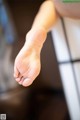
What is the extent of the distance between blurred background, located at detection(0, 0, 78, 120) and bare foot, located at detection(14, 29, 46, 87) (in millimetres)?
208

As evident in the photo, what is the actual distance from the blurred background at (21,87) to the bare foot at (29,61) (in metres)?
Result: 0.21

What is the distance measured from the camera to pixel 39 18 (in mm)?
518

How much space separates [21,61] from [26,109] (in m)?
0.31

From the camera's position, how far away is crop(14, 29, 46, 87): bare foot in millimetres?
438

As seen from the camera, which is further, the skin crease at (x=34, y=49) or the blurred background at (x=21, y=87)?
the blurred background at (x=21, y=87)

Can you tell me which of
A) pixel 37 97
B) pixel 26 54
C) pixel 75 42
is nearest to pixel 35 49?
pixel 26 54

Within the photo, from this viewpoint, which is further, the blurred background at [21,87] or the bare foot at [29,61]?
the blurred background at [21,87]

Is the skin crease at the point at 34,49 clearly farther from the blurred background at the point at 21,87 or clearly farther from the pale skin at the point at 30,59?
the blurred background at the point at 21,87

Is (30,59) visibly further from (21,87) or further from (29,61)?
(21,87)

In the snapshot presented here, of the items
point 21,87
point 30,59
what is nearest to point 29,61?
point 30,59

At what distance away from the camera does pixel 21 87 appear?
2.30 feet

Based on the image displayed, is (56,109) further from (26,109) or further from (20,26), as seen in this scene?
(20,26)

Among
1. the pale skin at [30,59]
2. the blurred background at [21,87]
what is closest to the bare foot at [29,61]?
the pale skin at [30,59]

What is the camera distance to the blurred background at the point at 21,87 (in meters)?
0.68
